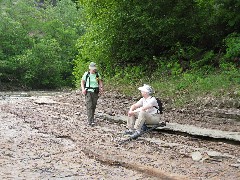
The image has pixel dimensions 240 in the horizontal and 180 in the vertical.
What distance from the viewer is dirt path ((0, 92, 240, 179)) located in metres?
6.74

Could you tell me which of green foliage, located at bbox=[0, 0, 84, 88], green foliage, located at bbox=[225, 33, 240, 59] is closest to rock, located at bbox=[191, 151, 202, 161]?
green foliage, located at bbox=[225, 33, 240, 59]

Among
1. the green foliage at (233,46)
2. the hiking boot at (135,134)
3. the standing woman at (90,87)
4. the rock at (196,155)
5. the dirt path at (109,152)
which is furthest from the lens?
the green foliage at (233,46)

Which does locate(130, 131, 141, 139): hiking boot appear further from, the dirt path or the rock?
the rock

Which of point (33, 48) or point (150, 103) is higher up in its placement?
point (33, 48)

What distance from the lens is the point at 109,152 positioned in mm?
8125

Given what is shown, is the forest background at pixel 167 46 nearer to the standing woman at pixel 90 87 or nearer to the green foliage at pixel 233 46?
the green foliage at pixel 233 46

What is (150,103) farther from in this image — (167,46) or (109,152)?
Result: (167,46)

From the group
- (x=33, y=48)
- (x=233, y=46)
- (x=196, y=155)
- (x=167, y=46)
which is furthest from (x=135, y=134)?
(x=33, y=48)

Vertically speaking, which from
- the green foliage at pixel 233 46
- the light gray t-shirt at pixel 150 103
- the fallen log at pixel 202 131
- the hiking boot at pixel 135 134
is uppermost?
the green foliage at pixel 233 46

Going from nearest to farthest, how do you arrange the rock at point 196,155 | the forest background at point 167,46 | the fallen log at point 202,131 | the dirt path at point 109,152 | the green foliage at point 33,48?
the dirt path at point 109,152 < the rock at point 196,155 < the fallen log at point 202,131 < the forest background at point 167,46 < the green foliage at point 33,48

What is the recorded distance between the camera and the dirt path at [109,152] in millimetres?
6742

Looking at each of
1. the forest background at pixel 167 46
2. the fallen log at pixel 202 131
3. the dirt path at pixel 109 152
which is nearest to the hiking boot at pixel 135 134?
the dirt path at pixel 109 152

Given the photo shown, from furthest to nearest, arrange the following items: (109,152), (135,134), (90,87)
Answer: (90,87), (135,134), (109,152)

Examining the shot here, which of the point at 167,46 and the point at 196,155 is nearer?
the point at 196,155
